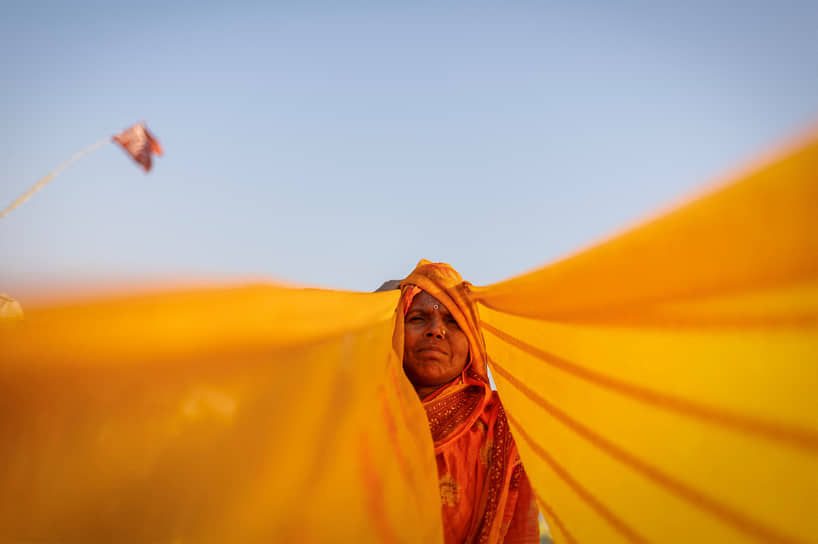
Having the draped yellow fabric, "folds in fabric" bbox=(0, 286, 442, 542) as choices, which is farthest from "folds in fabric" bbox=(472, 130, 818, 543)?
"folds in fabric" bbox=(0, 286, 442, 542)

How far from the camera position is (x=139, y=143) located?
21.7 ft

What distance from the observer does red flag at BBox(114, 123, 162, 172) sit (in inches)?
255

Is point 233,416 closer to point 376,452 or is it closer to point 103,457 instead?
point 103,457

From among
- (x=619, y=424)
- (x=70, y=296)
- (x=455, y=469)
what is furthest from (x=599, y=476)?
(x=70, y=296)

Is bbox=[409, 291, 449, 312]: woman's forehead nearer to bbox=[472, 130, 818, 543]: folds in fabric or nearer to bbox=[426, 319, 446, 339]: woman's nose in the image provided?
bbox=[426, 319, 446, 339]: woman's nose

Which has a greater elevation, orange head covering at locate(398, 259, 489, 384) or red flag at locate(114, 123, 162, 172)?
red flag at locate(114, 123, 162, 172)

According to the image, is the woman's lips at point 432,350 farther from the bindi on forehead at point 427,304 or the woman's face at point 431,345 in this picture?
the bindi on forehead at point 427,304

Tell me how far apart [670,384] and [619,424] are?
0.22m

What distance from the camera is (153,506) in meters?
1.21

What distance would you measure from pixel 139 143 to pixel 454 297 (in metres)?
5.57

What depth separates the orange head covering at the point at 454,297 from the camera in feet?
7.86

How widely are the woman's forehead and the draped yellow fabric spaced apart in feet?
2.17

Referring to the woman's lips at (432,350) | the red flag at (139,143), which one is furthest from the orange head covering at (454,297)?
the red flag at (139,143)

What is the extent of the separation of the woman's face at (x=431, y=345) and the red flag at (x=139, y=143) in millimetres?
5329
